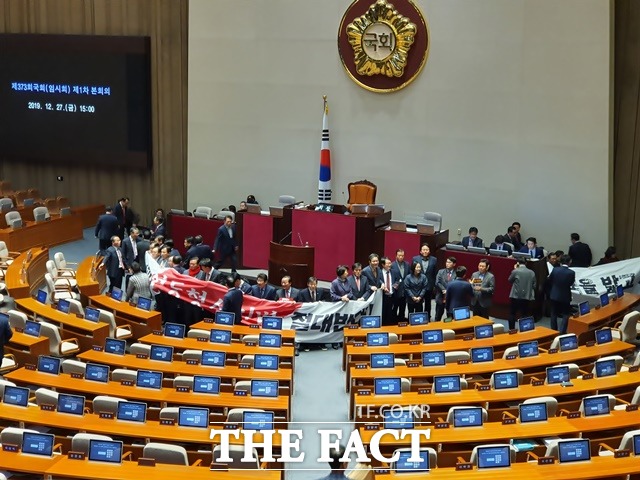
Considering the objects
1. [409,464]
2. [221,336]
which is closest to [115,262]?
[221,336]

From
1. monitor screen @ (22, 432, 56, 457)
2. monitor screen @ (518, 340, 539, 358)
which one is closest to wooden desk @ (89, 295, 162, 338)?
monitor screen @ (22, 432, 56, 457)

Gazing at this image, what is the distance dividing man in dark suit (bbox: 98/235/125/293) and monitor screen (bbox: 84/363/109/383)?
16.8 feet

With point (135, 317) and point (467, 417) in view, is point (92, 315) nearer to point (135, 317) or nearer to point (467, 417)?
point (135, 317)

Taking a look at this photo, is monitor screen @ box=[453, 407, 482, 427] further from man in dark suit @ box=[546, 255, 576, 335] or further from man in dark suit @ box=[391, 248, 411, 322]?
man in dark suit @ box=[546, 255, 576, 335]

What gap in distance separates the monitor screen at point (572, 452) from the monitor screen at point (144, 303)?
7096 mm

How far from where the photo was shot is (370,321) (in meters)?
12.9

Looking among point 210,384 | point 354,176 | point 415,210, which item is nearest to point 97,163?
point 354,176

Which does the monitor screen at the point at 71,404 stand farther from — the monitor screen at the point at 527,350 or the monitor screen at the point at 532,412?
the monitor screen at the point at 527,350

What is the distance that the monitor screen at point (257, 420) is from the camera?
9133 mm

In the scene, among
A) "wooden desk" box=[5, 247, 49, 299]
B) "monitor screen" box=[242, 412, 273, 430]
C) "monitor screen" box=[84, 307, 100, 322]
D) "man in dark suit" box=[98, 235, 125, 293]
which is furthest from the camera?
"man in dark suit" box=[98, 235, 125, 293]

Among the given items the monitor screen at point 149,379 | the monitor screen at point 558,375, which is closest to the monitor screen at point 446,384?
the monitor screen at point 558,375

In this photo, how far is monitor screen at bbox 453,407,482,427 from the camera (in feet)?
30.3

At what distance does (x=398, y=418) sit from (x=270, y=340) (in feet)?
9.33

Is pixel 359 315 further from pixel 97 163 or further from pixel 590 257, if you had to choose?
pixel 97 163
